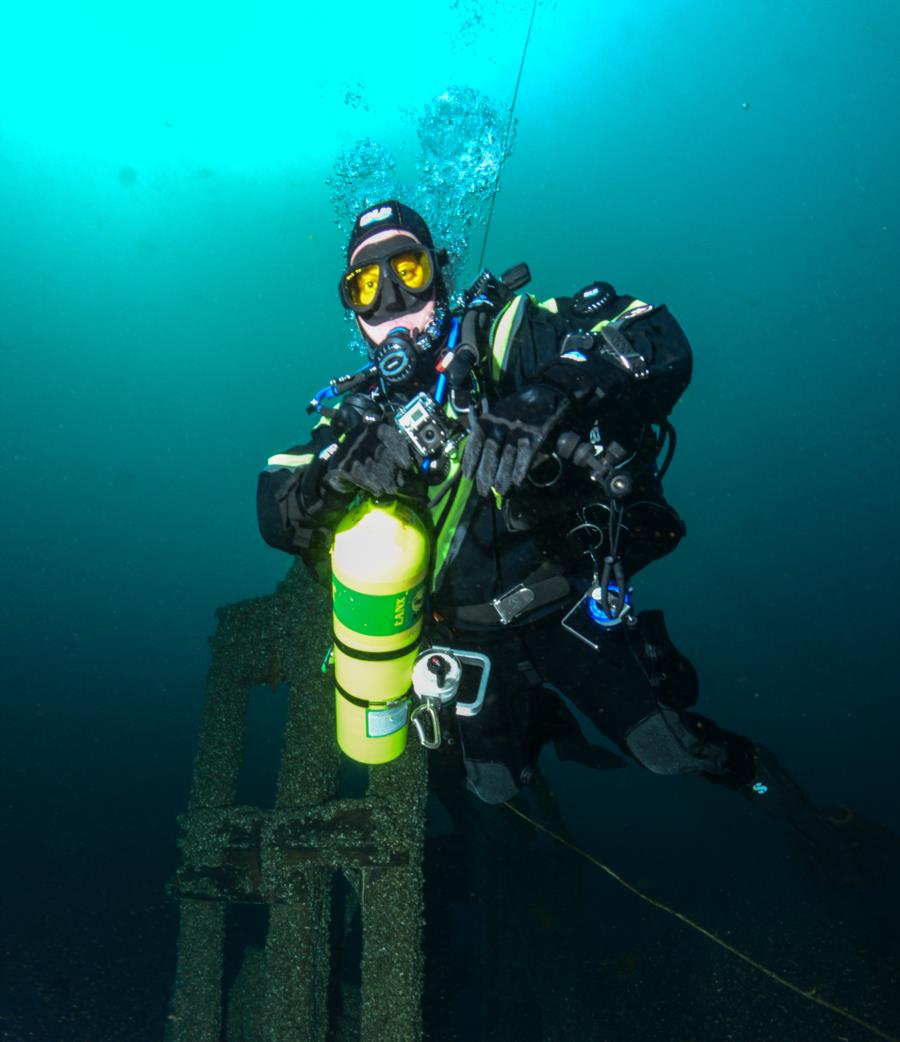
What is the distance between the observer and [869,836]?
13.7 ft

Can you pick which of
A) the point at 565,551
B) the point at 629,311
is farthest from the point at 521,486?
the point at 629,311

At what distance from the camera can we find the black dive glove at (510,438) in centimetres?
178

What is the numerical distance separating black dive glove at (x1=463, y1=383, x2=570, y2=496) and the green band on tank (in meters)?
0.79

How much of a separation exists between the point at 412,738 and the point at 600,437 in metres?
1.82

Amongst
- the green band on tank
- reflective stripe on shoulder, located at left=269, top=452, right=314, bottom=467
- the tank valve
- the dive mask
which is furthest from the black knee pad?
the dive mask

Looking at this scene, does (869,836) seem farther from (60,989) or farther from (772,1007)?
(60,989)

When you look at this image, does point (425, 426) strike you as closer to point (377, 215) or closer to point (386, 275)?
point (386, 275)

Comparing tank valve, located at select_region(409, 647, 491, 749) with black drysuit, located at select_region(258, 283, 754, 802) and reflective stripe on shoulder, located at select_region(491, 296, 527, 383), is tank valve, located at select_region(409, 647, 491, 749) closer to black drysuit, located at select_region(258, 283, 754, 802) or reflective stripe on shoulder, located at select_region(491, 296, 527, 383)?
black drysuit, located at select_region(258, 283, 754, 802)

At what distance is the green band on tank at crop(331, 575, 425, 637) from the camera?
240 cm

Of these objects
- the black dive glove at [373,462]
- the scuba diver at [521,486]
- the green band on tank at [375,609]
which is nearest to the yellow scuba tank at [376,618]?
the green band on tank at [375,609]

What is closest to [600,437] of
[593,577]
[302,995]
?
[593,577]

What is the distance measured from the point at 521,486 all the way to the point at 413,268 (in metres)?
1.31

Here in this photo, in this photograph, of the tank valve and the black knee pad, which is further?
the black knee pad

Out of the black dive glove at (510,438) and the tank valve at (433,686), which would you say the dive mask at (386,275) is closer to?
the black dive glove at (510,438)
